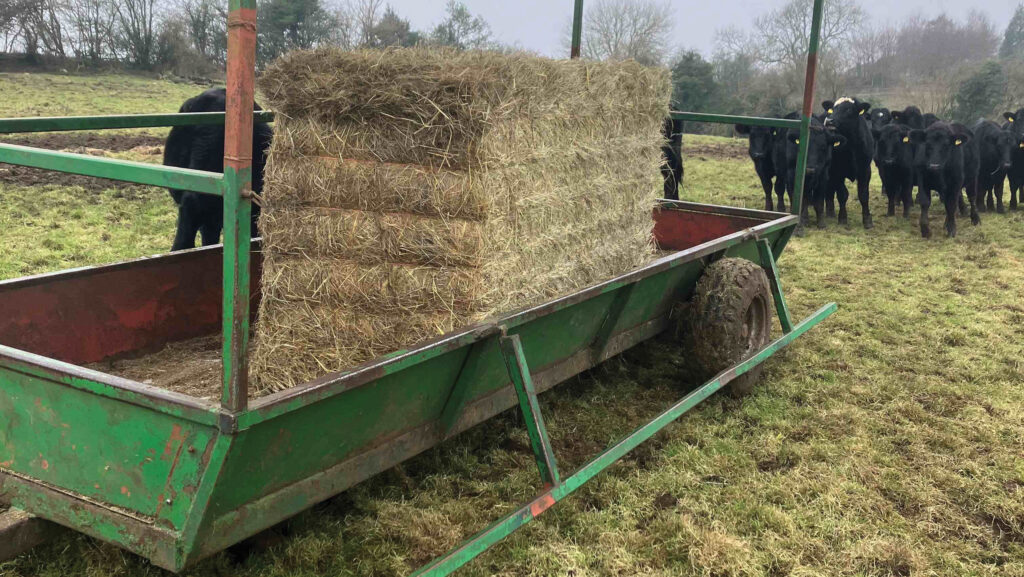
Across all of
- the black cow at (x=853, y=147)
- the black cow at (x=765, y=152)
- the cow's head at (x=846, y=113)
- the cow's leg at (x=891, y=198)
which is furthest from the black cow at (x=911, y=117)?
the black cow at (x=765, y=152)

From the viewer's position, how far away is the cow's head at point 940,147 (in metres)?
10.4

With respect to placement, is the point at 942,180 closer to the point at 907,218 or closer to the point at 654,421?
the point at 907,218

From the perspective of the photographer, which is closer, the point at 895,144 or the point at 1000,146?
the point at 895,144

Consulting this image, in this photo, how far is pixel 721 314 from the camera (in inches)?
176

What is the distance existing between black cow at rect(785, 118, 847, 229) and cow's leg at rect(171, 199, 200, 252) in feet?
24.8

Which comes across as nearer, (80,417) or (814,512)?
(80,417)

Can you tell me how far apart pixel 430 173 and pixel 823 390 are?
3.10 meters

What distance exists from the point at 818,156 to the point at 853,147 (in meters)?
0.79

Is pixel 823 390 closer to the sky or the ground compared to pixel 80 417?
closer to the ground

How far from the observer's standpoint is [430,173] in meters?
3.02

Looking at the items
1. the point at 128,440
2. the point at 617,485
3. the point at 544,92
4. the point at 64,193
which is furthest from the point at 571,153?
the point at 64,193

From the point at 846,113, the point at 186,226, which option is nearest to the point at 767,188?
the point at 846,113

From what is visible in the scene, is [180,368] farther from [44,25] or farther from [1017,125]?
[44,25]

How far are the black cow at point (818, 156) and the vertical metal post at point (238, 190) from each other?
379 inches
